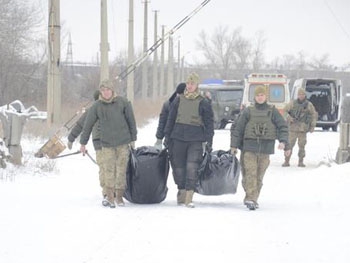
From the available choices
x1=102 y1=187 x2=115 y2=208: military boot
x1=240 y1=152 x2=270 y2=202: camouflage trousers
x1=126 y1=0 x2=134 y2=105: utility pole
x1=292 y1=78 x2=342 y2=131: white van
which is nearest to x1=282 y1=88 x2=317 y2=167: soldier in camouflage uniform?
x1=240 y1=152 x2=270 y2=202: camouflage trousers

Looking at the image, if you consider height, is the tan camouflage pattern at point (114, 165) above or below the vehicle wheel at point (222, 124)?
above

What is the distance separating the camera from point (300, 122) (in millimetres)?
16438

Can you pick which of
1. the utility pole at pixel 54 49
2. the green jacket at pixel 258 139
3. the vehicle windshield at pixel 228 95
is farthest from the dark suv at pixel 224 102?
the green jacket at pixel 258 139

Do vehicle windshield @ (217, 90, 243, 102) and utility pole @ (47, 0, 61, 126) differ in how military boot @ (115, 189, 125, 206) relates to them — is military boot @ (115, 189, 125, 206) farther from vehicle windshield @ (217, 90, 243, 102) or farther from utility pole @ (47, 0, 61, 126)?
vehicle windshield @ (217, 90, 243, 102)

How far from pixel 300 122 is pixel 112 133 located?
7.73 m

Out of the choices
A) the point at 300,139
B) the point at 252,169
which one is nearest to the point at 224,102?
the point at 300,139

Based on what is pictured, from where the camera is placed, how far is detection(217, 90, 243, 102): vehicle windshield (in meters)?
33.8

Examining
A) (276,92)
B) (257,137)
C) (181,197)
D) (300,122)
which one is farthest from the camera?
(276,92)

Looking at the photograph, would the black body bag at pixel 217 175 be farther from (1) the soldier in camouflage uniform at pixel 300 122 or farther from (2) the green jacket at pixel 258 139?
(1) the soldier in camouflage uniform at pixel 300 122

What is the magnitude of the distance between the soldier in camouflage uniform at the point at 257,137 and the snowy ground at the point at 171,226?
0.46 meters

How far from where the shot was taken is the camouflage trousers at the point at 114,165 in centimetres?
967

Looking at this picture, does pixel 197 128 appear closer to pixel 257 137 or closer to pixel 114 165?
pixel 257 137

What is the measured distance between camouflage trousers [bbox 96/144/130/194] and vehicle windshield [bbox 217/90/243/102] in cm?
2417

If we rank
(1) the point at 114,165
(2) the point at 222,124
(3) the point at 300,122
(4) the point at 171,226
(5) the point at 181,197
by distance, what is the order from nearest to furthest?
(4) the point at 171,226
(1) the point at 114,165
(5) the point at 181,197
(3) the point at 300,122
(2) the point at 222,124
